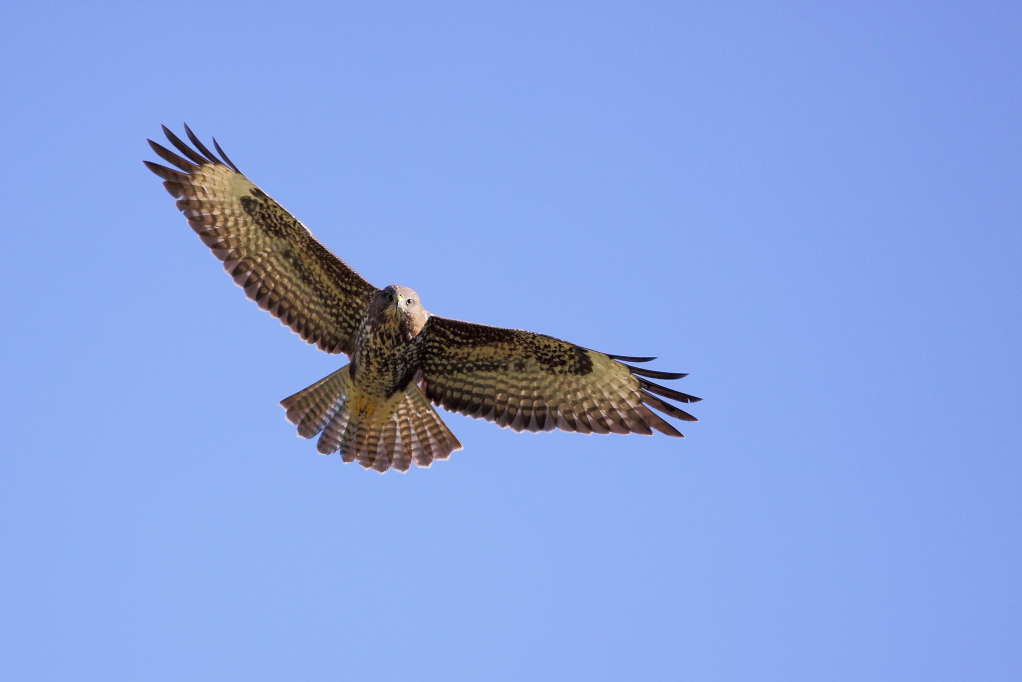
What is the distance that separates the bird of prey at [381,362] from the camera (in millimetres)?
15125

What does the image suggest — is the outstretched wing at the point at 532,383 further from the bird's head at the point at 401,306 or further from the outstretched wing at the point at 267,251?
the outstretched wing at the point at 267,251

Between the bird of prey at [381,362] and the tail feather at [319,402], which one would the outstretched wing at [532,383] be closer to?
the bird of prey at [381,362]

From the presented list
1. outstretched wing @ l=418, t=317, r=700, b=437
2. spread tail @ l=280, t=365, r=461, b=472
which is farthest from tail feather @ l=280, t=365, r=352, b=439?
outstretched wing @ l=418, t=317, r=700, b=437

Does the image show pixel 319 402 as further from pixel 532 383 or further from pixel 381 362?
pixel 532 383

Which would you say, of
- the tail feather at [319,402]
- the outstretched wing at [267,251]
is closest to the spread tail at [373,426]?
the tail feather at [319,402]

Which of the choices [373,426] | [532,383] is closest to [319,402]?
[373,426]

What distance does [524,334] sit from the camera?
1508 cm

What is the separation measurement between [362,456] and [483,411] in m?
1.17

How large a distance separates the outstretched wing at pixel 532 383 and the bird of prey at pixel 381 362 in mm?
12

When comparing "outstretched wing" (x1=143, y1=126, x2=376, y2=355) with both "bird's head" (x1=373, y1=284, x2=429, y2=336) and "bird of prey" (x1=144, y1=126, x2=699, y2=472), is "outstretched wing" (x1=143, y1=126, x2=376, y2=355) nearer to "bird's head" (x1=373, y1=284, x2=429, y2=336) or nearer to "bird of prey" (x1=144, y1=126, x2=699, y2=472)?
"bird of prey" (x1=144, y1=126, x2=699, y2=472)

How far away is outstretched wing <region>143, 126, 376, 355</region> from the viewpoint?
15.1 meters

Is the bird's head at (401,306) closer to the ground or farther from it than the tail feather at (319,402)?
farther from it

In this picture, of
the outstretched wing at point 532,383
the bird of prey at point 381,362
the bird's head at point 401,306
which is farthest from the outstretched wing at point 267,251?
the outstretched wing at point 532,383

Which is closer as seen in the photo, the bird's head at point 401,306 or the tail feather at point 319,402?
the bird's head at point 401,306
